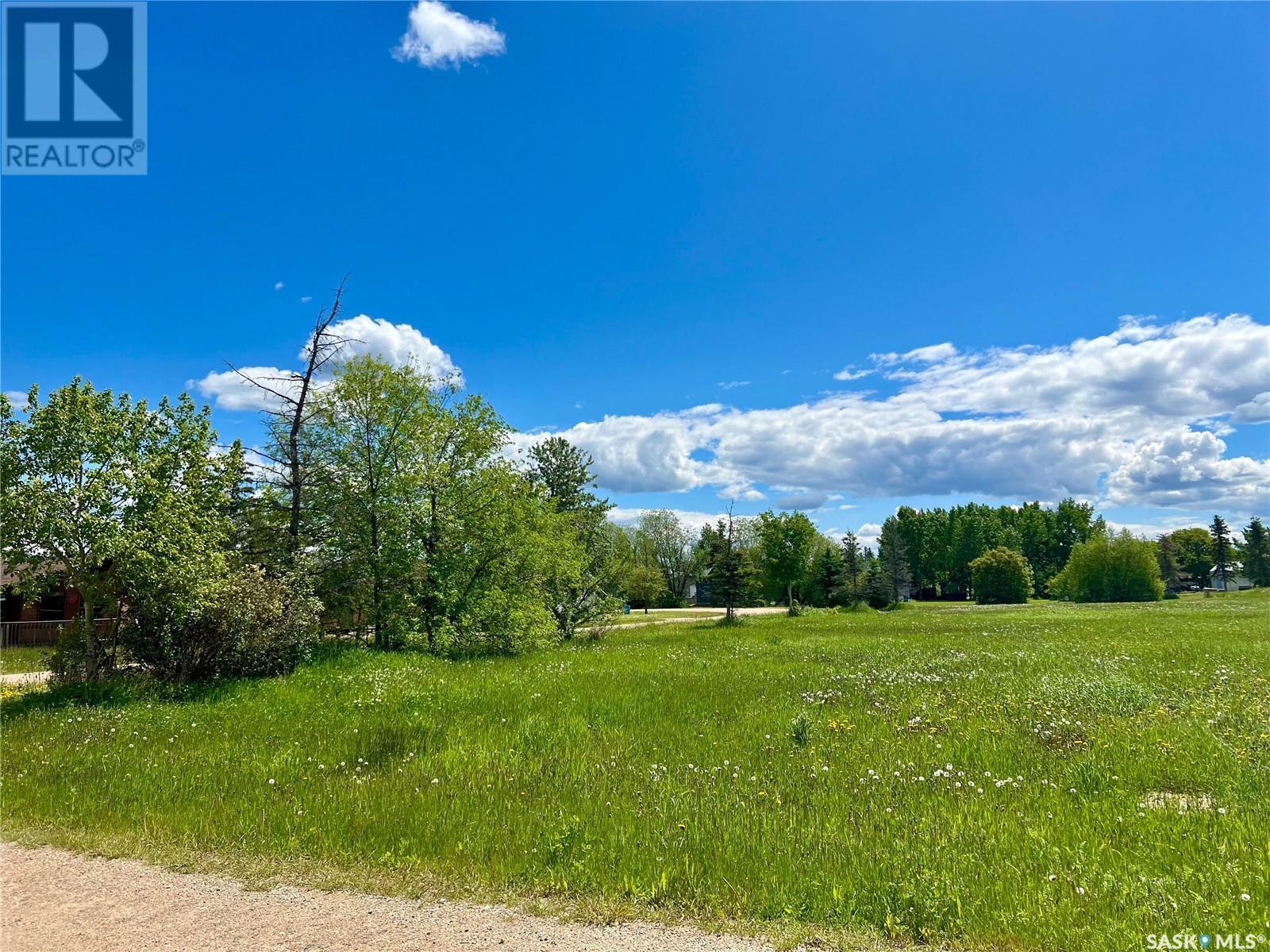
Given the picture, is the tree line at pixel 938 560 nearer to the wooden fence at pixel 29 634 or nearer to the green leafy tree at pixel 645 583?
the green leafy tree at pixel 645 583

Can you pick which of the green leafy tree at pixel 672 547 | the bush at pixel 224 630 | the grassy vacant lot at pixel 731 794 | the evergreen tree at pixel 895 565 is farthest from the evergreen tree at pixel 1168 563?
the bush at pixel 224 630

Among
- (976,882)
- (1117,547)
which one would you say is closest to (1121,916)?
(976,882)

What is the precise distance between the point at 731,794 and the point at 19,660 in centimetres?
2650

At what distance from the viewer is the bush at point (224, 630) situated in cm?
1395

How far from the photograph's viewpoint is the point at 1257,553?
94.8 m

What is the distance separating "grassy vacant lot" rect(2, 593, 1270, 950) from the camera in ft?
16.4

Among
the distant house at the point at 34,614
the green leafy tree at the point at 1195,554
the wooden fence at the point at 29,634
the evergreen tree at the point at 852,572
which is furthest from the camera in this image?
the green leafy tree at the point at 1195,554

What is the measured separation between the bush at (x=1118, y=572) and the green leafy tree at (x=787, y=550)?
48.1 meters

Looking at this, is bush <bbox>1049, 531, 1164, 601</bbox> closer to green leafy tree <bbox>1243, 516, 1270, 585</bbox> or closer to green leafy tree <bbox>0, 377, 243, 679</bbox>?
green leafy tree <bbox>1243, 516, 1270, 585</bbox>

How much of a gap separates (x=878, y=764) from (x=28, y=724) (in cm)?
1371

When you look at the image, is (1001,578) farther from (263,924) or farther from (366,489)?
(263,924)

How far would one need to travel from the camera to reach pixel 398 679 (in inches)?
603

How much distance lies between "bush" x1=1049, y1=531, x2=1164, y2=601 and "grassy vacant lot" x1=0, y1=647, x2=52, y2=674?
95.1 metres

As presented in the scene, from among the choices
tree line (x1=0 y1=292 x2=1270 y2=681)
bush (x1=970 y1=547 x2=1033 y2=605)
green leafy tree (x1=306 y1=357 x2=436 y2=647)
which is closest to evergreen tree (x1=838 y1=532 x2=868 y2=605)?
bush (x1=970 y1=547 x2=1033 y2=605)
